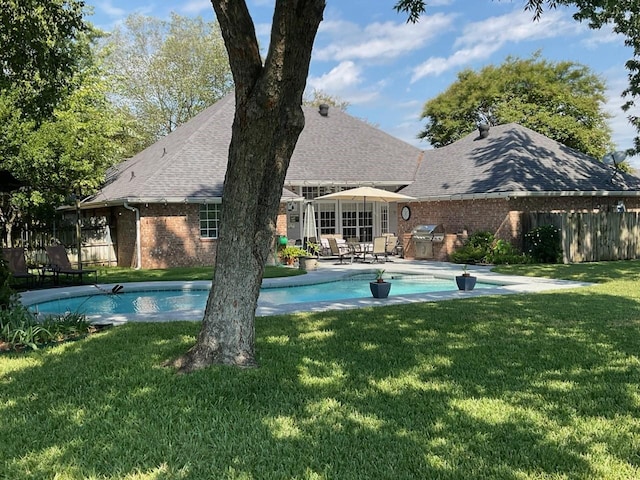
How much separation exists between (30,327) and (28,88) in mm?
5988

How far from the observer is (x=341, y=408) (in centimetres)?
445

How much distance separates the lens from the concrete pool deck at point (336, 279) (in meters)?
9.34

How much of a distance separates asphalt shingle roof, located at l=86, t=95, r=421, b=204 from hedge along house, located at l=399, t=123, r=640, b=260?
239 cm

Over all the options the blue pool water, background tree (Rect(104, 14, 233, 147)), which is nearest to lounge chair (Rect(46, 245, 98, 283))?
the blue pool water

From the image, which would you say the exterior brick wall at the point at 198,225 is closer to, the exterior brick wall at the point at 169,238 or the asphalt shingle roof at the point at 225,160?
the exterior brick wall at the point at 169,238

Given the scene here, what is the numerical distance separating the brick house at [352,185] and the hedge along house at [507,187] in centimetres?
5

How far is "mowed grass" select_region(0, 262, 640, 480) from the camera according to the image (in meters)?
3.47

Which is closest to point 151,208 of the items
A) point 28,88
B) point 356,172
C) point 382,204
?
point 28,88

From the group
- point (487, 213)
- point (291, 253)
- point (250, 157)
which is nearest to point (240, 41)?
point (250, 157)

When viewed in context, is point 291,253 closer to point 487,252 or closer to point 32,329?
point 487,252

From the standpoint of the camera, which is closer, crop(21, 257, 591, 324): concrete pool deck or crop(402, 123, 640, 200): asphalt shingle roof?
crop(21, 257, 591, 324): concrete pool deck

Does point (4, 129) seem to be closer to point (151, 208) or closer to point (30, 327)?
point (151, 208)

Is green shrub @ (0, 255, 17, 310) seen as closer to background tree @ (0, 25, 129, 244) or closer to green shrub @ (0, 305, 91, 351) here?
green shrub @ (0, 305, 91, 351)

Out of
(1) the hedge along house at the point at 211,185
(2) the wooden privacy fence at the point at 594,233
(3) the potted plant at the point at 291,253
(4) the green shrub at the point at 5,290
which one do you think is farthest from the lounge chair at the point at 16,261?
(2) the wooden privacy fence at the point at 594,233
